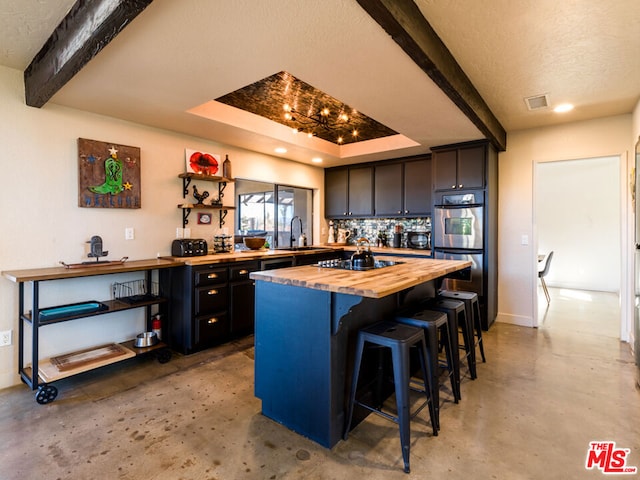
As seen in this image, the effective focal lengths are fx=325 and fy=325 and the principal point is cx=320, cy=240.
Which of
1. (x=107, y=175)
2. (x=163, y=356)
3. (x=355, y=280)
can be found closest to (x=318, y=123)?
(x=107, y=175)

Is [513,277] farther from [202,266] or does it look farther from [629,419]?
[202,266]

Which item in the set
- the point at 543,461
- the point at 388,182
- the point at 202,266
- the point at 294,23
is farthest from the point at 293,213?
the point at 543,461

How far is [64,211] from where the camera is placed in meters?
2.85

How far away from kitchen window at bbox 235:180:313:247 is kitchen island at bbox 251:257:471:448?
2552mm

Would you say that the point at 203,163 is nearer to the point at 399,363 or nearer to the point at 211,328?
the point at 211,328

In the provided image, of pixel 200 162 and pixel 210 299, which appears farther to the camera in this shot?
pixel 200 162

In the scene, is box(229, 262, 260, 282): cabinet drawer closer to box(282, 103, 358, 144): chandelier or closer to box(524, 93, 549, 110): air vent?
box(282, 103, 358, 144): chandelier

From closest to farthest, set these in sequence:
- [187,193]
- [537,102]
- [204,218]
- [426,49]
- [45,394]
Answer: [426,49] → [45,394] → [537,102] → [187,193] → [204,218]

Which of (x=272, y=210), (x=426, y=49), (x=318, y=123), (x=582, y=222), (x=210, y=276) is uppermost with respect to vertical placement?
(x=318, y=123)

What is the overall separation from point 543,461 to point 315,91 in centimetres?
317

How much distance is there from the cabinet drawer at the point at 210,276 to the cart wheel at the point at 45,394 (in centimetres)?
128

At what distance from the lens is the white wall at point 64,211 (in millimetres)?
2568

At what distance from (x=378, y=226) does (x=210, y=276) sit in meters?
3.21

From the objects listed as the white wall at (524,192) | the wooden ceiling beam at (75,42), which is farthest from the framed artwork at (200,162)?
the white wall at (524,192)
